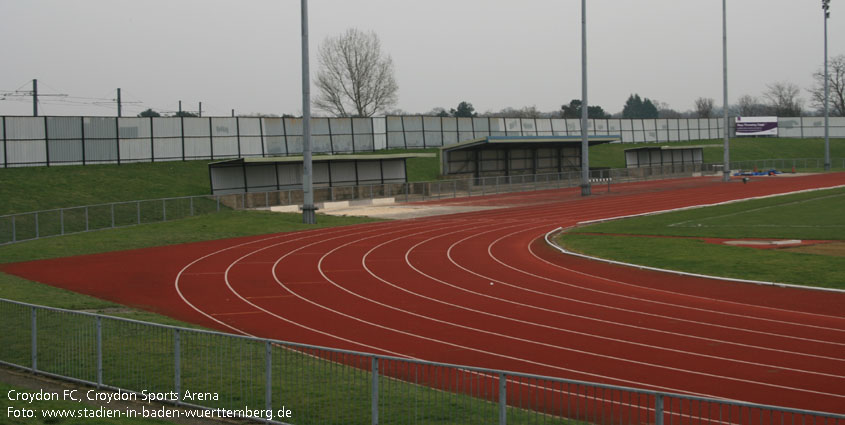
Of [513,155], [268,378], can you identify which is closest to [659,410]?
[268,378]

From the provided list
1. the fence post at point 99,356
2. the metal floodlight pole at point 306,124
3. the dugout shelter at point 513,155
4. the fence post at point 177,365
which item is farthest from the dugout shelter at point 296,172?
the fence post at point 177,365

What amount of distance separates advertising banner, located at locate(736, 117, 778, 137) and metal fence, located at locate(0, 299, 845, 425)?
314ft

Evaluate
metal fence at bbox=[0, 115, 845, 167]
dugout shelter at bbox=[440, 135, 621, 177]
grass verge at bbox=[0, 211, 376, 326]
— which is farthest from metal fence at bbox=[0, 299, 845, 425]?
dugout shelter at bbox=[440, 135, 621, 177]

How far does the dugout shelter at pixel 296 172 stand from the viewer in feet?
149

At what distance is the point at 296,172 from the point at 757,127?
70543mm

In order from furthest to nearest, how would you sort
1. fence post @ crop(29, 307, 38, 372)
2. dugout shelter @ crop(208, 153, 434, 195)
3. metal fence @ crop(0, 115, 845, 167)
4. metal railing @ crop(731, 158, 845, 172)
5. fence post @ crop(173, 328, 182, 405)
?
metal railing @ crop(731, 158, 845, 172)
metal fence @ crop(0, 115, 845, 167)
dugout shelter @ crop(208, 153, 434, 195)
fence post @ crop(29, 307, 38, 372)
fence post @ crop(173, 328, 182, 405)

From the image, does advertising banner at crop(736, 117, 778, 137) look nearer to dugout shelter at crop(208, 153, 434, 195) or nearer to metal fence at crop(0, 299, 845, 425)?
dugout shelter at crop(208, 153, 434, 195)

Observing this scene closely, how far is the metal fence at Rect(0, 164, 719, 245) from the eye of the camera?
33500mm

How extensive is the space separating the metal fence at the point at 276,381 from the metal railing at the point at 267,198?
69.6 feet

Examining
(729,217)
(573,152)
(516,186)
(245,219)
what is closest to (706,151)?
(573,152)

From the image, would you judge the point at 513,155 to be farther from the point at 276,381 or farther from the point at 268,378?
the point at 268,378

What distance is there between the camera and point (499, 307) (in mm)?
18781

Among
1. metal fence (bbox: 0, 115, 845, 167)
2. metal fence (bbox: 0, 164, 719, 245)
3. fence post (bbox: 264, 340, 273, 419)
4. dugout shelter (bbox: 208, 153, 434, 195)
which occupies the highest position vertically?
metal fence (bbox: 0, 115, 845, 167)

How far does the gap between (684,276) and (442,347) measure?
989cm
